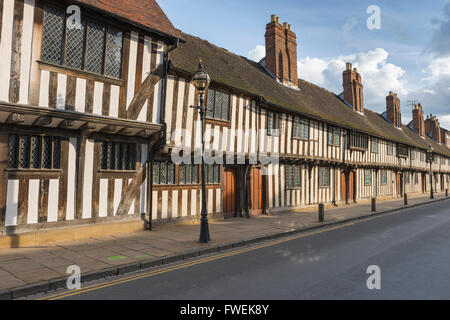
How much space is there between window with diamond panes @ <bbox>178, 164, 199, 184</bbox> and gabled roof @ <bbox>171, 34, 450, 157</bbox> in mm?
3242

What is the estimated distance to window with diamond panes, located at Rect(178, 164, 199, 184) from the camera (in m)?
10.8

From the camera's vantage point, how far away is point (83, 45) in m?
8.03

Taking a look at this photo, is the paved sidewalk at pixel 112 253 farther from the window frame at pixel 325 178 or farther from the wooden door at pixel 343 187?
the wooden door at pixel 343 187

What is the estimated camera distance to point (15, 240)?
270 inches

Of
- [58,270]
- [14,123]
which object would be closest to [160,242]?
[58,270]

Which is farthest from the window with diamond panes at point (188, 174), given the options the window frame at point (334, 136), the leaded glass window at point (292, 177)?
the window frame at point (334, 136)

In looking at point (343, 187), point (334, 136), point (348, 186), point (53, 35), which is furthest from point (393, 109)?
point (53, 35)

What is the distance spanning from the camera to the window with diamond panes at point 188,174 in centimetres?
1083

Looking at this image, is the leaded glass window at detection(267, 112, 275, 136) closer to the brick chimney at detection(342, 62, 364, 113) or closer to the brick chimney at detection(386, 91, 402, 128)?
the brick chimney at detection(342, 62, 364, 113)

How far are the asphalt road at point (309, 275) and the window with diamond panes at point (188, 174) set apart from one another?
3997 millimetres

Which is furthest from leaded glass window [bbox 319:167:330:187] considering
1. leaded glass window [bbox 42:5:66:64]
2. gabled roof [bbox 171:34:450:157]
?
leaded glass window [bbox 42:5:66:64]

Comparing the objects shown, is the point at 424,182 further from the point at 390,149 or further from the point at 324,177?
the point at 324,177
